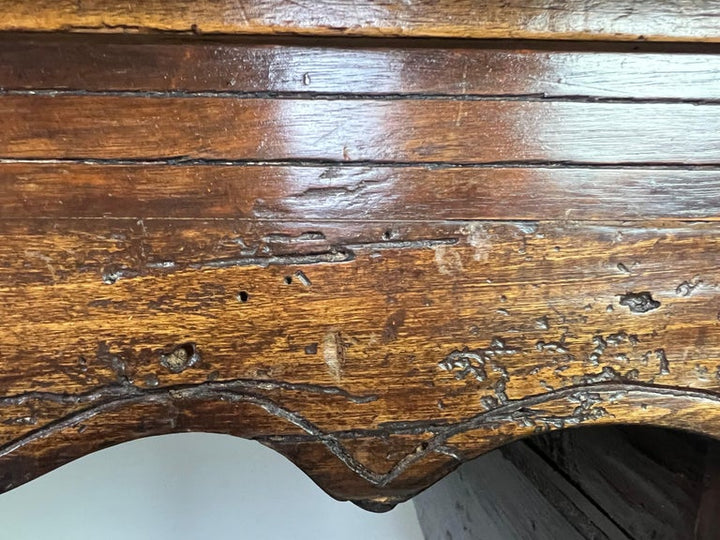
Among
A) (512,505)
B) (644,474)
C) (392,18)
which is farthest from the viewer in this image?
(512,505)

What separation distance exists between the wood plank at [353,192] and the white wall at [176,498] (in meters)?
0.89

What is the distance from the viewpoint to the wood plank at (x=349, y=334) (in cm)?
A: 53

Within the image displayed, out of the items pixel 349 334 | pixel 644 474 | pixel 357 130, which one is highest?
→ pixel 357 130

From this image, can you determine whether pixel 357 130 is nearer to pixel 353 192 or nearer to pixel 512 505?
pixel 353 192

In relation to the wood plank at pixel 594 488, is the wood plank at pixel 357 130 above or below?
above

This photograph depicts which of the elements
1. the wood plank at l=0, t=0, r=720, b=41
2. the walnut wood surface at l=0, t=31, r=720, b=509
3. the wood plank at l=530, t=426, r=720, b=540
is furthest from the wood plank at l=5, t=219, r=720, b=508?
the wood plank at l=530, t=426, r=720, b=540

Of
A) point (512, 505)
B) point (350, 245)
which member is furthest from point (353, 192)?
point (512, 505)

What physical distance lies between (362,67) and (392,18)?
1.5 inches

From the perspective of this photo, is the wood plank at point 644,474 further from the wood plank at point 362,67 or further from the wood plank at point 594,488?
the wood plank at point 362,67

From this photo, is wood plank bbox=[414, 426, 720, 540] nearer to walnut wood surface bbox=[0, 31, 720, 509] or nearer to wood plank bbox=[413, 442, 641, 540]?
wood plank bbox=[413, 442, 641, 540]

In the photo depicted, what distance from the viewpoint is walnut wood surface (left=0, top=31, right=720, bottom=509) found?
508 mm

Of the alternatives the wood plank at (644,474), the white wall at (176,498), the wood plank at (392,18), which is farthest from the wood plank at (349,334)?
the white wall at (176,498)

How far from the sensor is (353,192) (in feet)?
1.75

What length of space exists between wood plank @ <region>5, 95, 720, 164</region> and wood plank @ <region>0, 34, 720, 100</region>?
10 millimetres
